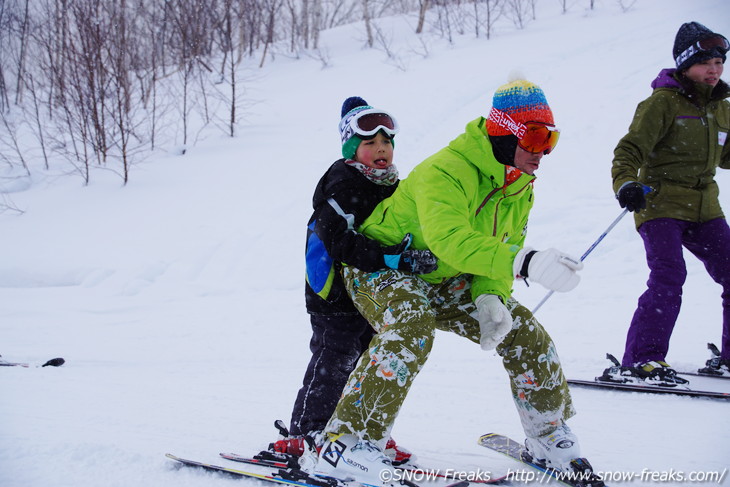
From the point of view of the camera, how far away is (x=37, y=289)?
7574 mm

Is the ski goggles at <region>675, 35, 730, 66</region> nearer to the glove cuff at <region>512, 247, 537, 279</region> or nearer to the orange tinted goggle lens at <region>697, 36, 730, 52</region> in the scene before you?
the orange tinted goggle lens at <region>697, 36, 730, 52</region>

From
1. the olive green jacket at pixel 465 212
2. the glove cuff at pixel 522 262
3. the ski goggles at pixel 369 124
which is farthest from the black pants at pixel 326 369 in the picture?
the glove cuff at pixel 522 262

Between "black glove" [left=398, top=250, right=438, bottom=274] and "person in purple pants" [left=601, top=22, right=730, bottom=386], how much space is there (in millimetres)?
1768

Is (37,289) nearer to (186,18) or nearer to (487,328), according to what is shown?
(487,328)

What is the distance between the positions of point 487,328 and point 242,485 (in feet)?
3.76

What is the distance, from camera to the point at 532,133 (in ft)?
7.86

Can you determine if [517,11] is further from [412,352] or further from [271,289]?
[412,352]

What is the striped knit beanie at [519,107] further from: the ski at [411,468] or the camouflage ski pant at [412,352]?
the ski at [411,468]

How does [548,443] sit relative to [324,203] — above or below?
below

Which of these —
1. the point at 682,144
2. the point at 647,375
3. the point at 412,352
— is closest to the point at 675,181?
the point at 682,144

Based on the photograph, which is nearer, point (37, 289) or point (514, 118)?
point (514, 118)

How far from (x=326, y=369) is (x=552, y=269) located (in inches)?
51.0

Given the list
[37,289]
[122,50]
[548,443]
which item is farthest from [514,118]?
[122,50]

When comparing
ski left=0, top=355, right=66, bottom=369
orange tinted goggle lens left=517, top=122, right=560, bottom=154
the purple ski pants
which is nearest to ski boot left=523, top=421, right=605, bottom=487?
orange tinted goggle lens left=517, top=122, right=560, bottom=154
